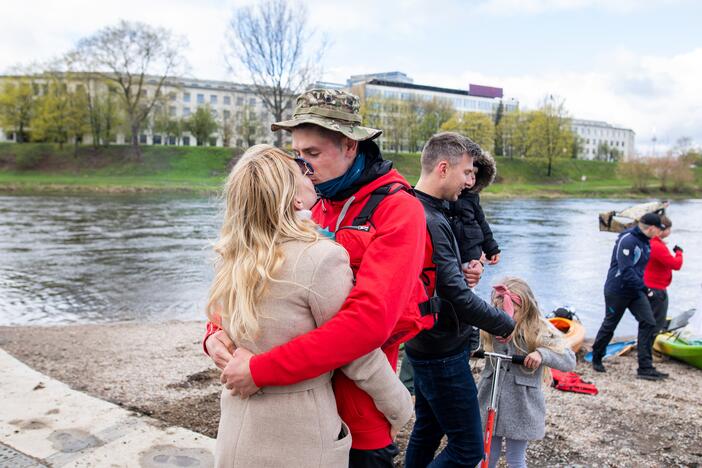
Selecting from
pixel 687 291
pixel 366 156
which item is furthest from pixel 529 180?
pixel 366 156

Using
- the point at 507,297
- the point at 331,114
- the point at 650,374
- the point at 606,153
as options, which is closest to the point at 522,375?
the point at 507,297

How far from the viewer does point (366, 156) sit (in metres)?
2.44

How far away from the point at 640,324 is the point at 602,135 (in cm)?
18237

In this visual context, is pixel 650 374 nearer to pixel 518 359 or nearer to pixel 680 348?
pixel 680 348

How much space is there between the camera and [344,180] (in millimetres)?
2365

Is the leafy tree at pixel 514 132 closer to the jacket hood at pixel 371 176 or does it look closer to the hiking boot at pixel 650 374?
the hiking boot at pixel 650 374

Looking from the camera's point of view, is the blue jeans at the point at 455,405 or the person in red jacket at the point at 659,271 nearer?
the blue jeans at the point at 455,405

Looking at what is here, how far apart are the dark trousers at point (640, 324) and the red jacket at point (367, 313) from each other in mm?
5414

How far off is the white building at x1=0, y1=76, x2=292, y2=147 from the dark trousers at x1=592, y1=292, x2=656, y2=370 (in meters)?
44.6

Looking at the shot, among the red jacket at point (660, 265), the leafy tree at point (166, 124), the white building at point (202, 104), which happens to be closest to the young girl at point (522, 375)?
the red jacket at point (660, 265)

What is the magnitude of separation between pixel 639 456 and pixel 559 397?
1.35 metres

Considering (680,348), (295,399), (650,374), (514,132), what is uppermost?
(514,132)

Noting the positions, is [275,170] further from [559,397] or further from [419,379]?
[559,397]

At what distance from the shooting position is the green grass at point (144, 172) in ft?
154
